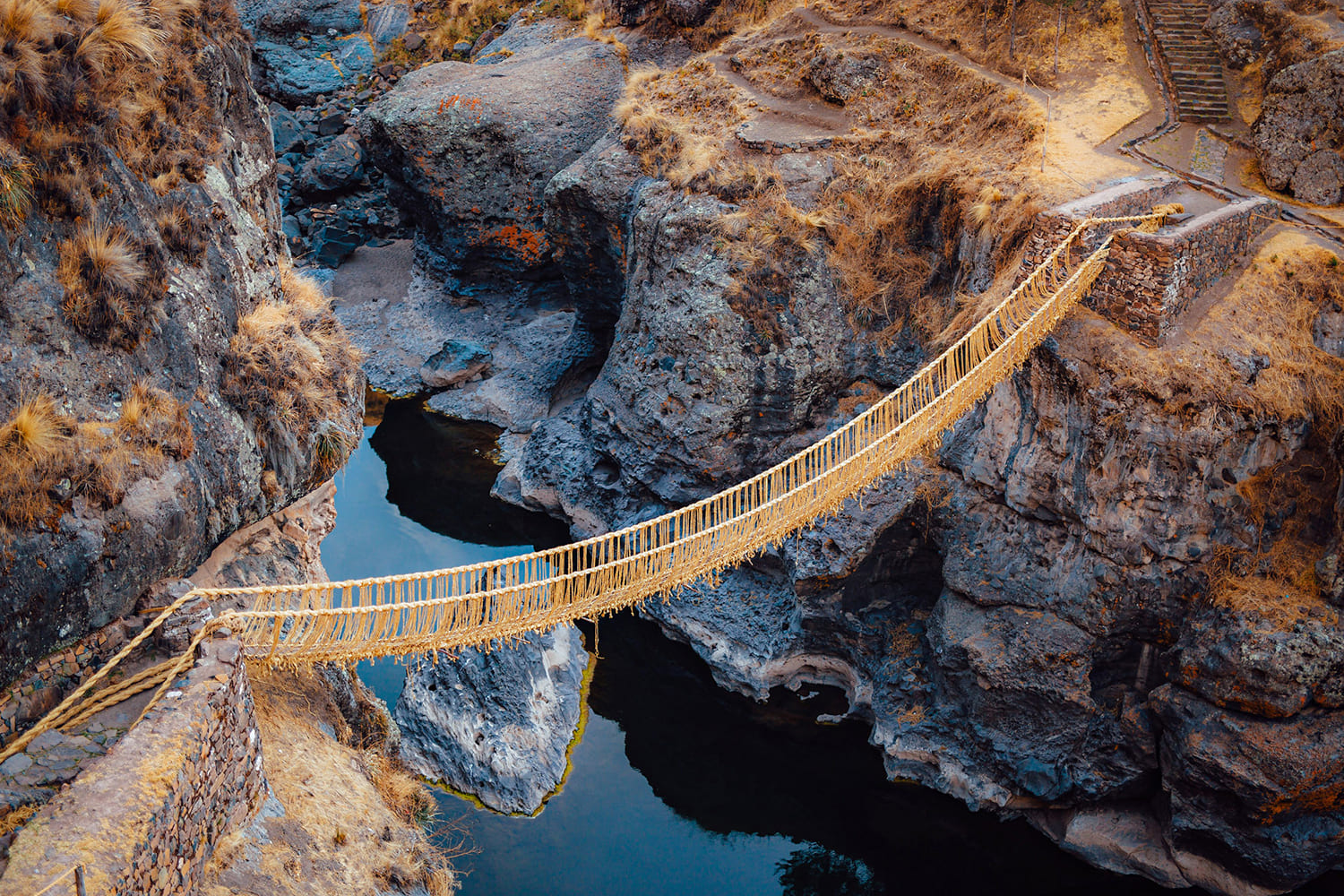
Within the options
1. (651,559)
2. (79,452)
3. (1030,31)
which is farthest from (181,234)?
(1030,31)

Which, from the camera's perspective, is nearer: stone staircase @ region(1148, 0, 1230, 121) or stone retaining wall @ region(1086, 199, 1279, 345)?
stone retaining wall @ region(1086, 199, 1279, 345)

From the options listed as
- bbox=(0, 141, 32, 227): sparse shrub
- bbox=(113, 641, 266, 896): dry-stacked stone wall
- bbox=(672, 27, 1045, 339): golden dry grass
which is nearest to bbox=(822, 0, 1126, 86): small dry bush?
bbox=(672, 27, 1045, 339): golden dry grass

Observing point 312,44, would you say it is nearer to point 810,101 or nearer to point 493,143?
point 493,143

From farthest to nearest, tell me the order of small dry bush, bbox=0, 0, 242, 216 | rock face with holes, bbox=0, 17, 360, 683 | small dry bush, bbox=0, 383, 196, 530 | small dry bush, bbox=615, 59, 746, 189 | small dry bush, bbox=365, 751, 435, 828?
small dry bush, bbox=615, 59, 746, 189, small dry bush, bbox=365, 751, 435, 828, small dry bush, bbox=0, 0, 242, 216, rock face with holes, bbox=0, 17, 360, 683, small dry bush, bbox=0, 383, 196, 530

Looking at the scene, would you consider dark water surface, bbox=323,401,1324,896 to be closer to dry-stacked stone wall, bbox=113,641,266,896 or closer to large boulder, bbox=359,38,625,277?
dry-stacked stone wall, bbox=113,641,266,896

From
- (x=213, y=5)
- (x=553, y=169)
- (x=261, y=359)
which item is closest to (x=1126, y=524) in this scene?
(x=261, y=359)
